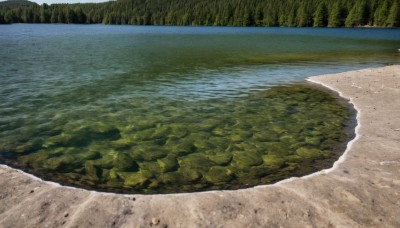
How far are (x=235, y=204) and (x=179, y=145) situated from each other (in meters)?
5.85

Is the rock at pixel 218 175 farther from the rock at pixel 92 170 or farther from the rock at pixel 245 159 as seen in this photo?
the rock at pixel 92 170

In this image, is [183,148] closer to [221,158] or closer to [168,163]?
[168,163]

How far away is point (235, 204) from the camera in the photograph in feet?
28.7

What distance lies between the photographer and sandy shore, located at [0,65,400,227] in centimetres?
793

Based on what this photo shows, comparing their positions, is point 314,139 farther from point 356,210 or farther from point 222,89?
point 222,89

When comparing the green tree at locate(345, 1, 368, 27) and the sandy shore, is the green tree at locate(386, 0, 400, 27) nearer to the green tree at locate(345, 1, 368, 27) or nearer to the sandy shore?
the green tree at locate(345, 1, 368, 27)

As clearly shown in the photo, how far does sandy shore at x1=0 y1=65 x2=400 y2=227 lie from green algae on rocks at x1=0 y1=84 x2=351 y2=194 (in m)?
1.24

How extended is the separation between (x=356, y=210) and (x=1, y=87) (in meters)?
26.2

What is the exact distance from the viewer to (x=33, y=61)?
41.4m

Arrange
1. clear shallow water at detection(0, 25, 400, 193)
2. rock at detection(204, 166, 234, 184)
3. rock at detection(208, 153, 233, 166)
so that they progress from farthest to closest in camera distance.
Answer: rock at detection(208, 153, 233, 166) → clear shallow water at detection(0, 25, 400, 193) → rock at detection(204, 166, 234, 184)

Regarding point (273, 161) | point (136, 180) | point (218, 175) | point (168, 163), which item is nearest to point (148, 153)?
point (168, 163)

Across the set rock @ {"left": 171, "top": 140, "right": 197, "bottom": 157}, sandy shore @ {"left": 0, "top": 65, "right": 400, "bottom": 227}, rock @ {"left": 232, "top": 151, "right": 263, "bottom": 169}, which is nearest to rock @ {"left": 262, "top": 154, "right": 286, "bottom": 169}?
rock @ {"left": 232, "top": 151, "right": 263, "bottom": 169}

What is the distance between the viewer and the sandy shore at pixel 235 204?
312 inches

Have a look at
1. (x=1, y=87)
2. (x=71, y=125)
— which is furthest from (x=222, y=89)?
(x=1, y=87)
